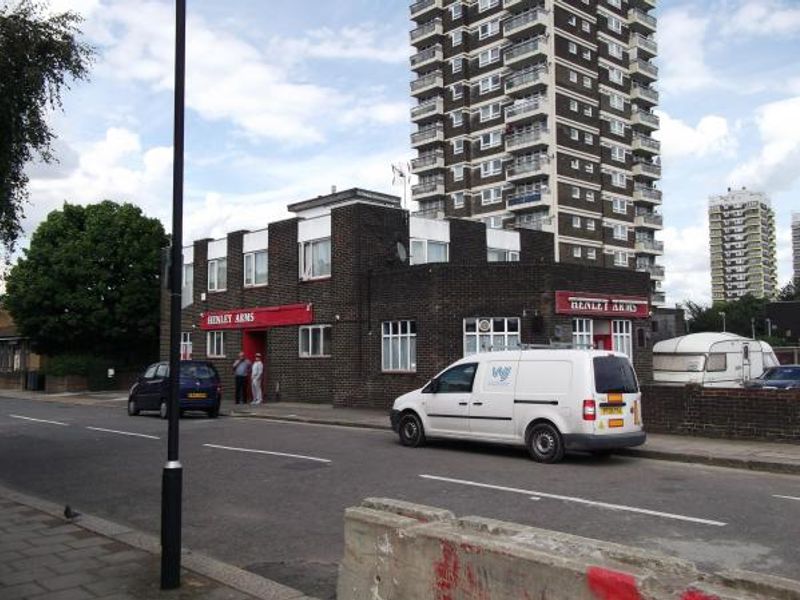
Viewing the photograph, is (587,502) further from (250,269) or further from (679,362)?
(250,269)

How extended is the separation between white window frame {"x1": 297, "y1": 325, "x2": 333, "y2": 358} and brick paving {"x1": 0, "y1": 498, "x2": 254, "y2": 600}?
1860 centimetres

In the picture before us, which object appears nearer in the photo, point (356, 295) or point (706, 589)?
point (706, 589)

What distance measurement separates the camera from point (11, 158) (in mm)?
10188

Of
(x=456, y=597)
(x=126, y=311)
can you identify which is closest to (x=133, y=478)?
(x=456, y=597)

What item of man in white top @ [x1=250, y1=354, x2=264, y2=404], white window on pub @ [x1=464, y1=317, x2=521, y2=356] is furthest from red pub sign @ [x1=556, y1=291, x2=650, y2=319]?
man in white top @ [x1=250, y1=354, x2=264, y2=404]

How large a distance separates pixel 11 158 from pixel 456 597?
8.98 metres

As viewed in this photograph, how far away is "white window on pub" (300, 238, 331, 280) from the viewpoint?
26562mm

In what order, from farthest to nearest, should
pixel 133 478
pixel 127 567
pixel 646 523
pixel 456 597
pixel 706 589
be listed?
pixel 133 478
pixel 646 523
pixel 127 567
pixel 456 597
pixel 706 589

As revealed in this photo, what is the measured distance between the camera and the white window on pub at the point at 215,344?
31188 mm

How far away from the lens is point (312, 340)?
26.9 meters

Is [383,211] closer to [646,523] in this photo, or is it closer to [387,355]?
[387,355]

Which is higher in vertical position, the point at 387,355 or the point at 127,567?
the point at 387,355

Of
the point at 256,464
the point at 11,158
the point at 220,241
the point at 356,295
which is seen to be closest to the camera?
the point at 11,158

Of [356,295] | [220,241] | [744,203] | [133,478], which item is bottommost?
[133,478]
